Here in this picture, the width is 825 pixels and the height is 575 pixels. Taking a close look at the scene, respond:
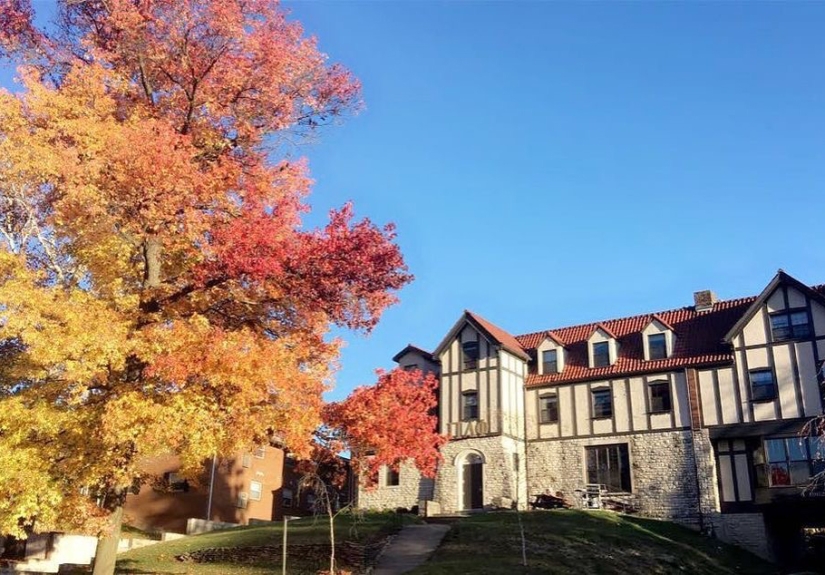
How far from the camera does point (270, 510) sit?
4347 centimetres

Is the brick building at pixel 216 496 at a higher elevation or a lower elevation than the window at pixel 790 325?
lower

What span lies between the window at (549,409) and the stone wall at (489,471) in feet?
5.95

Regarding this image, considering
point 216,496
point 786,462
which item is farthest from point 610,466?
point 216,496

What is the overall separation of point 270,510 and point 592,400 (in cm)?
2005

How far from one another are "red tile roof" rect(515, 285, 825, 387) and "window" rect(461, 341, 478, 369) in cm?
319

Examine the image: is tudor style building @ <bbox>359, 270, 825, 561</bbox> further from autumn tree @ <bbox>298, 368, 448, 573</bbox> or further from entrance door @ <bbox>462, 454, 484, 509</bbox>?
autumn tree @ <bbox>298, 368, 448, 573</bbox>

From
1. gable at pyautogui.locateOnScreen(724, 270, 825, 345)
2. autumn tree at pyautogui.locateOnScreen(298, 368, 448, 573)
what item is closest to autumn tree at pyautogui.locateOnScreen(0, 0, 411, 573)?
autumn tree at pyautogui.locateOnScreen(298, 368, 448, 573)

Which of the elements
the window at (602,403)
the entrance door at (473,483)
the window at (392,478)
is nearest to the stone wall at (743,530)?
the window at (602,403)

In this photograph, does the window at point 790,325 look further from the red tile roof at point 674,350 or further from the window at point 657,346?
the window at point 657,346

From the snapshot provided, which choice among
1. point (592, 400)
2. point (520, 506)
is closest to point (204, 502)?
point (520, 506)

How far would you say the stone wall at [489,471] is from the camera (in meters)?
35.1

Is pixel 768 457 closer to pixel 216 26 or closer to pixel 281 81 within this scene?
pixel 281 81

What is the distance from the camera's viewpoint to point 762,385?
32.9 meters

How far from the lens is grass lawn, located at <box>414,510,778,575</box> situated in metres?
21.4
